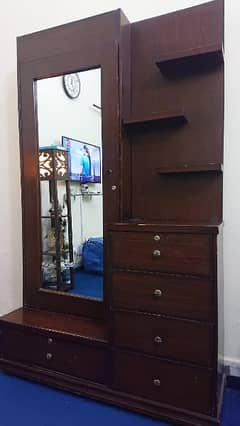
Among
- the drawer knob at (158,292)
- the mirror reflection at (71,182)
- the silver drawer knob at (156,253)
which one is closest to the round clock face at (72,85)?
the mirror reflection at (71,182)

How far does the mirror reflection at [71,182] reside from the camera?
1.74 m

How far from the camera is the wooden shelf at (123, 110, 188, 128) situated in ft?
5.04

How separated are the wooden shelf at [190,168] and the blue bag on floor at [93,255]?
541 millimetres

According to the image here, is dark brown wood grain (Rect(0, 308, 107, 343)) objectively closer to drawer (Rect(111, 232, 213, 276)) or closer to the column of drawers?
the column of drawers

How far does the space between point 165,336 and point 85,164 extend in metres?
1.02

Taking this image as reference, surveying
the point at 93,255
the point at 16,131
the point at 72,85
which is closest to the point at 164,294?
the point at 93,255

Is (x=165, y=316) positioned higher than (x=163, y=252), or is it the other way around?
(x=163, y=252)

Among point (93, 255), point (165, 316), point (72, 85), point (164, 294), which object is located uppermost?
point (72, 85)

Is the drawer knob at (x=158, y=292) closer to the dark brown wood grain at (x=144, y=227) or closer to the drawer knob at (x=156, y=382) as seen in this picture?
the dark brown wood grain at (x=144, y=227)

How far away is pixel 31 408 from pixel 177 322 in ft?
2.94

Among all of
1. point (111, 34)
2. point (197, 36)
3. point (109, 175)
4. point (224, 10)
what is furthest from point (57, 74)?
point (224, 10)

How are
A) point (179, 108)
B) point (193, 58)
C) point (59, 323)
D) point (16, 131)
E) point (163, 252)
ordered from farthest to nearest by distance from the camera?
point (16, 131), point (59, 323), point (179, 108), point (193, 58), point (163, 252)

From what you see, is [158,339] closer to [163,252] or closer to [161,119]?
[163,252]

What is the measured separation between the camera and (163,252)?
1362 millimetres
